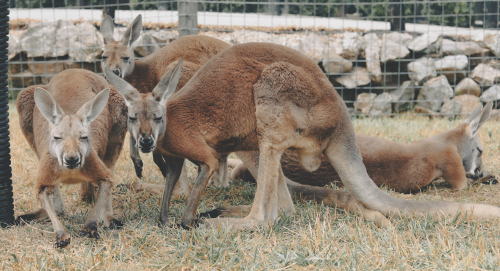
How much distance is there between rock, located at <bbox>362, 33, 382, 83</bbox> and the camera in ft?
26.8

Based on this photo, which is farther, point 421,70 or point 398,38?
point 398,38

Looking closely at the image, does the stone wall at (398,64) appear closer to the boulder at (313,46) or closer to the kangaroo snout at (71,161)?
the boulder at (313,46)

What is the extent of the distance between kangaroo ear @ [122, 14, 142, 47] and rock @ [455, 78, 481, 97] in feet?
18.0

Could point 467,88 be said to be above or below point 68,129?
below

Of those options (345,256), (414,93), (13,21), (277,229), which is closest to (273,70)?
(277,229)

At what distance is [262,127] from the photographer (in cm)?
342

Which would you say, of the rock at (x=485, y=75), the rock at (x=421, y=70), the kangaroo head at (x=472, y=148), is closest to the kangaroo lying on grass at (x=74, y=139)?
the kangaroo head at (x=472, y=148)

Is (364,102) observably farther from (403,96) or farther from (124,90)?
(124,90)

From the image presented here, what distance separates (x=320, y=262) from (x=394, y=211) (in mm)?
1004

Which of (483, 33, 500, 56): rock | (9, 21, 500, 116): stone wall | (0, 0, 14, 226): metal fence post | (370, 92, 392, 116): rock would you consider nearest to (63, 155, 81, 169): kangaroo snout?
(0, 0, 14, 226): metal fence post

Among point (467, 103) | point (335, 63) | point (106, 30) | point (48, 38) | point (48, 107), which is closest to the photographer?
point (48, 107)

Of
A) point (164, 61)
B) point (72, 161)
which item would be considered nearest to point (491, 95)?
point (164, 61)

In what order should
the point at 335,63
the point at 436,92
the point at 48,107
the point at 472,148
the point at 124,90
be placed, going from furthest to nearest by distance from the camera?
the point at 335,63, the point at 436,92, the point at 472,148, the point at 124,90, the point at 48,107

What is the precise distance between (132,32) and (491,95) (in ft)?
19.3
